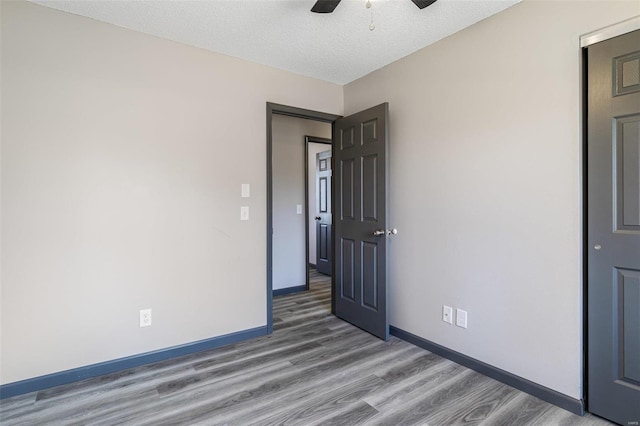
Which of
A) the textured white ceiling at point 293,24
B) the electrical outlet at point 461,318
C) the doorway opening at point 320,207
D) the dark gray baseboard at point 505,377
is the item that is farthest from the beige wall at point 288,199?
the electrical outlet at point 461,318

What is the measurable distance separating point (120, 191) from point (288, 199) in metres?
2.33

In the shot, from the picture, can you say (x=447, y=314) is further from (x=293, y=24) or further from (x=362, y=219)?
(x=293, y=24)

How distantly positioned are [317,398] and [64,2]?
300cm

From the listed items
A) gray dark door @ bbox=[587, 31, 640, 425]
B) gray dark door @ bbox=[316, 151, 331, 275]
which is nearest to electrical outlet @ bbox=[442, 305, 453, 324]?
gray dark door @ bbox=[587, 31, 640, 425]

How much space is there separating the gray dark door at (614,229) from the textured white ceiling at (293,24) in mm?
773

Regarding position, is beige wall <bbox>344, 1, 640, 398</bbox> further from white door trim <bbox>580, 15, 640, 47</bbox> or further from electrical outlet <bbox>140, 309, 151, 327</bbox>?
electrical outlet <bbox>140, 309, 151, 327</bbox>

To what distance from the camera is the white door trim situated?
1.63 metres

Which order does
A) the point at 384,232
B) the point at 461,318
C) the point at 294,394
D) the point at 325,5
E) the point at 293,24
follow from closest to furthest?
the point at 325,5
the point at 294,394
the point at 293,24
the point at 461,318
the point at 384,232

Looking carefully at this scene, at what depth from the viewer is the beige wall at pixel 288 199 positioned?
4.33 meters

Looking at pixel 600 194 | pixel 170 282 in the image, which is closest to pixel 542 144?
pixel 600 194

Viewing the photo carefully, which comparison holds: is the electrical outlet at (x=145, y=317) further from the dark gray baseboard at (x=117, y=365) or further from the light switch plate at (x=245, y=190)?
the light switch plate at (x=245, y=190)

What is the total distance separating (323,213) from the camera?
17.9 feet

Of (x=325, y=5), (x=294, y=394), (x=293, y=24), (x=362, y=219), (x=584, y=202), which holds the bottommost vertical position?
(x=294, y=394)

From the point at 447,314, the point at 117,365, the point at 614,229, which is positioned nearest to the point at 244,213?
the point at 117,365
